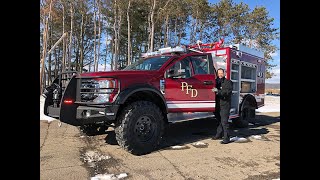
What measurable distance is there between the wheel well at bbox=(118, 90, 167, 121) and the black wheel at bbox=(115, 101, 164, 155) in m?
0.12

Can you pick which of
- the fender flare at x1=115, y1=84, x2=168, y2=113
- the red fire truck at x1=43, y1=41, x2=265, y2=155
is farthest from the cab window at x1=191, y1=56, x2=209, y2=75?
the fender flare at x1=115, y1=84, x2=168, y2=113

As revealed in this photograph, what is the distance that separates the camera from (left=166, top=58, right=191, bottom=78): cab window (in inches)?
231

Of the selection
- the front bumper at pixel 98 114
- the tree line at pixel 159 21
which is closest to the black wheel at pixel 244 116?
the front bumper at pixel 98 114

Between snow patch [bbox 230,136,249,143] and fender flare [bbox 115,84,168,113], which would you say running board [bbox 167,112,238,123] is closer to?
fender flare [bbox 115,84,168,113]

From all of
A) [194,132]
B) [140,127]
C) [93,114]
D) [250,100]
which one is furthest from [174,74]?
[250,100]

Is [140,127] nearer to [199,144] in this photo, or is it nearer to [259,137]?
[199,144]

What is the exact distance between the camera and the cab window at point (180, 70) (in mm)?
5879

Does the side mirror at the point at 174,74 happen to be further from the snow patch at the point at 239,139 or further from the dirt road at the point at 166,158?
the snow patch at the point at 239,139

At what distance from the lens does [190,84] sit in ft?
20.4
